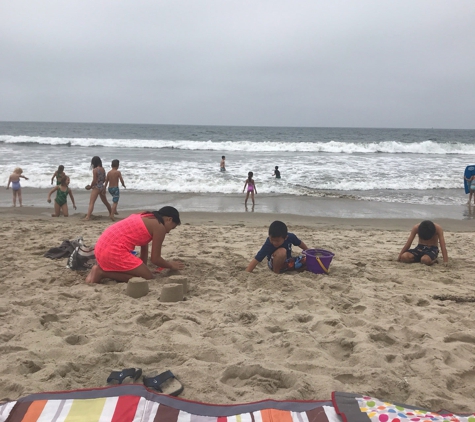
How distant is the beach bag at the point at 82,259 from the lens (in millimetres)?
5066

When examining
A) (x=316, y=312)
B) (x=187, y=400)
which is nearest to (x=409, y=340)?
(x=316, y=312)

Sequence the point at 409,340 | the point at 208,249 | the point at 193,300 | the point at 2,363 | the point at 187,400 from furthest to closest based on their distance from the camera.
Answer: the point at 208,249 → the point at 193,300 → the point at 409,340 → the point at 2,363 → the point at 187,400

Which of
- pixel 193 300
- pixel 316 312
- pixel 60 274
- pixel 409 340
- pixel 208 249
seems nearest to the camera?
pixel 409 340

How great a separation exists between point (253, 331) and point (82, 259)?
268 cm

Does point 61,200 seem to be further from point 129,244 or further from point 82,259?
point 129,244

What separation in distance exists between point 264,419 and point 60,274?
349 centimetres

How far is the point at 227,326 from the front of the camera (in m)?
3.55

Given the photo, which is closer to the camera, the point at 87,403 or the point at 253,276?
the point at 87,403

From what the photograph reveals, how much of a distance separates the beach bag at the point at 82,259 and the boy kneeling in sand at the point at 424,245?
4215mm

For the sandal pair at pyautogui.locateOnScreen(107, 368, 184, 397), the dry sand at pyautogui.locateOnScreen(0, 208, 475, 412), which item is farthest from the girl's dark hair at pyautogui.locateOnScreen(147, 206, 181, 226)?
the sandal pair at pyautogui.locateOnScreen(107, 368, 184, 397)

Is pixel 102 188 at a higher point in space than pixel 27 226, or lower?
higher

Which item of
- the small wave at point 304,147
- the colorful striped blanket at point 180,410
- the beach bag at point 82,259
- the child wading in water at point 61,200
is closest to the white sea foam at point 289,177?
the child wading in water at point 61,200

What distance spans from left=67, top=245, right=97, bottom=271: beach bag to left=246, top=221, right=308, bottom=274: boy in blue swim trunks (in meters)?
1.98

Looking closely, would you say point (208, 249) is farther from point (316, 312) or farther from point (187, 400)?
point (187, 400)
